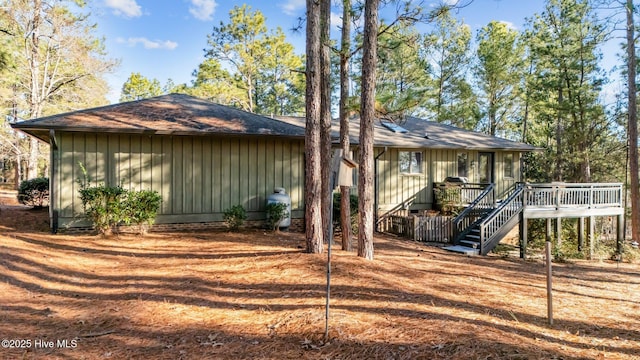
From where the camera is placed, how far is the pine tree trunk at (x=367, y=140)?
6691 millimetres

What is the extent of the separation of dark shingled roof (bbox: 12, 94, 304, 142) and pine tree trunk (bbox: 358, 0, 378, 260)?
4.78 m

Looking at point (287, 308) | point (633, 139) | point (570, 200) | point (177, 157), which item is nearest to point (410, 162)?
point (570, 200)

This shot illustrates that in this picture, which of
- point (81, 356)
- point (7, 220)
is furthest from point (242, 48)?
point (81, 356)

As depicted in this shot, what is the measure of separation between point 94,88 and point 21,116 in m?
3.91

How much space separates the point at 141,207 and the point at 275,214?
341 centimetres

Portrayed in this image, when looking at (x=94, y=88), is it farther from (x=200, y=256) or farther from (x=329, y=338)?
(x=329, y=338)

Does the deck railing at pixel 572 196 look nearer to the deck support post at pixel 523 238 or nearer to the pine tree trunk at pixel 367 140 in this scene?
the deck support post at pixel 523 238

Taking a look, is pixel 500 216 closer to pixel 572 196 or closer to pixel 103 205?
pixel 572 196

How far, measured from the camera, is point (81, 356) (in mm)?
3551

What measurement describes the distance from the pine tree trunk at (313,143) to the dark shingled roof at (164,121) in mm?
4320

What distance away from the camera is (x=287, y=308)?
15.0 ft

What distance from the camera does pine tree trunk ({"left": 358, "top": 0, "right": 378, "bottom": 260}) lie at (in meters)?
6.69

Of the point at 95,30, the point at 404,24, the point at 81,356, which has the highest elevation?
the point at 95,30

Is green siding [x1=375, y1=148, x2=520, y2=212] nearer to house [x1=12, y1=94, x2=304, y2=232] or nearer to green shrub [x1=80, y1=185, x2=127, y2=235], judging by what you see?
house [x1=12, y1=94, x2=304, y2=232]
